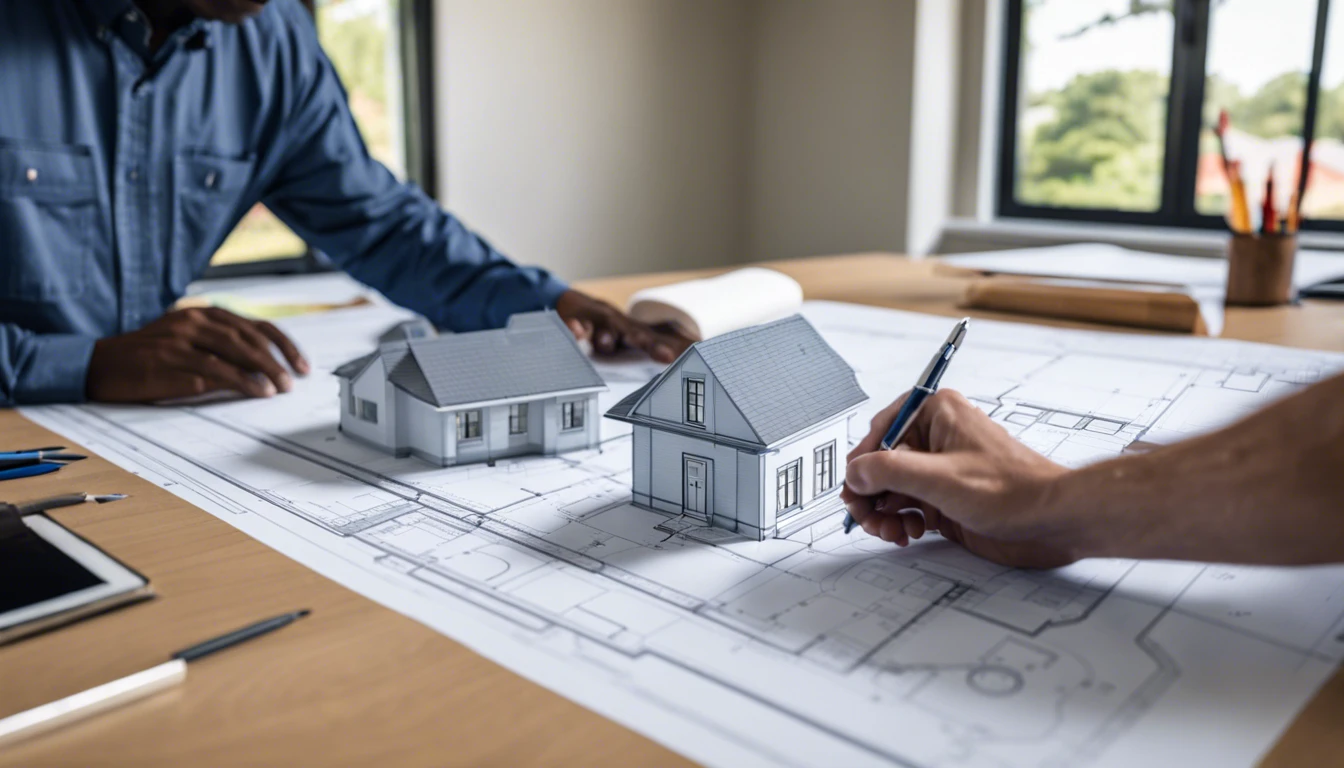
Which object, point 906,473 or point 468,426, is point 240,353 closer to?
point 468,426

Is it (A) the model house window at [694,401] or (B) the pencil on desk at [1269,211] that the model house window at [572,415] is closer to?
(A) the model house window at [694,401]

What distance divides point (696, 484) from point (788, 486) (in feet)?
0.22

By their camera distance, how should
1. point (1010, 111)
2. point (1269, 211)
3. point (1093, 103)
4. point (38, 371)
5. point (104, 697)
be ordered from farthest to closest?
point (1010, 111) → point (1093, 103) → point (1269, 211) → point (38, 371) → point (104, 697)

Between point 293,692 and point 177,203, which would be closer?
point 293,692

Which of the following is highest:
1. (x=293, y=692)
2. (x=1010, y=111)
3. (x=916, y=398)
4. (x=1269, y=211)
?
(x=1010, y=111)

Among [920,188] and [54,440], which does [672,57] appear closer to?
[920,188]

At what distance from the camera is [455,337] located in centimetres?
95

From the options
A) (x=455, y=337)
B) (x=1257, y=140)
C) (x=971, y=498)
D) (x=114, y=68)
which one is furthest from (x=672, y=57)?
(x=971, y=498)

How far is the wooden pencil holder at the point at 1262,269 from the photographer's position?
5.47 feet

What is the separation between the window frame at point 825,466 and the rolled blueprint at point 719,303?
51cm

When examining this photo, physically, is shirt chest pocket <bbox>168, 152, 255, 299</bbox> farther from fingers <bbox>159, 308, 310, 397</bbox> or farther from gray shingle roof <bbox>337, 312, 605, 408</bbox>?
gray shingle roof <bbox>337, 312, 605, 408</bbox>

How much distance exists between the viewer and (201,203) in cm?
155

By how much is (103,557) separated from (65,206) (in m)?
0.92

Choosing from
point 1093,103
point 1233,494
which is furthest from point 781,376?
point 1093,103
